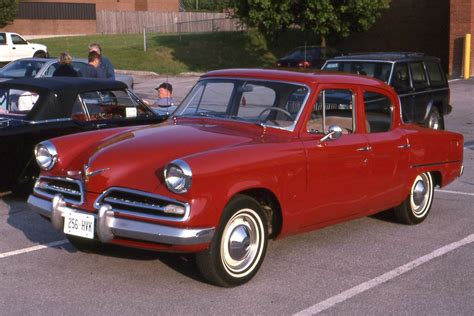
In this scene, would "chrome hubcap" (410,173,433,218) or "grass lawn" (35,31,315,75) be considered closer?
"chrome hubcap" (410,173,433,218)

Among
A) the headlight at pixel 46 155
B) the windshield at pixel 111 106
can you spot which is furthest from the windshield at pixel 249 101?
the windshield at pixel 111 106

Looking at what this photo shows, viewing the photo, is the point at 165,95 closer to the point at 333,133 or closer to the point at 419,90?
the point at 333,133

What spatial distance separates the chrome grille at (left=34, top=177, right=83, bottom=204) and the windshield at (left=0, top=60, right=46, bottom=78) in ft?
29.7

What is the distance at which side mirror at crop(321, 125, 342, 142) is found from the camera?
604 cm

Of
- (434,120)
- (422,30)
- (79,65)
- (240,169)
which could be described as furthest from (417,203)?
(422,30)

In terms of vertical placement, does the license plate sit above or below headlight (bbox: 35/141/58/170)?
below

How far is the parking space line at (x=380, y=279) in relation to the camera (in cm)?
502

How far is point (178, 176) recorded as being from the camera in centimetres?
501

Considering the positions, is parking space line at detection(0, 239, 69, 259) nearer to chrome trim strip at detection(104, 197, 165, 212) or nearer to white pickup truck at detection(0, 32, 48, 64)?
chrome trim strip at detection(104, 197, 165, 212)

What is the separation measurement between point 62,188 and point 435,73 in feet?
34.3

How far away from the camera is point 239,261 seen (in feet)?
17.7

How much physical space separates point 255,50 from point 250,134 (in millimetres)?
35664

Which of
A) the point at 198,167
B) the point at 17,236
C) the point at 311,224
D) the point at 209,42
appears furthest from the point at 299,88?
the point at 209,42

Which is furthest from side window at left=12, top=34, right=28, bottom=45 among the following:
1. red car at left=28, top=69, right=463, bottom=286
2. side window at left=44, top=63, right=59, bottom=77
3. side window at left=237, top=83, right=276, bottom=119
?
side window at left=237, top=83, right=276, bottom=119
